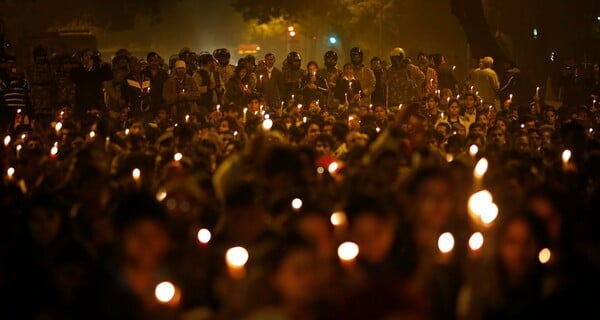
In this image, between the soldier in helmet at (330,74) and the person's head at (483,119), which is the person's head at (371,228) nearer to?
the person's head at (483,119)

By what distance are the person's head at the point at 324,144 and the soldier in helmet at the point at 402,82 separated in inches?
288

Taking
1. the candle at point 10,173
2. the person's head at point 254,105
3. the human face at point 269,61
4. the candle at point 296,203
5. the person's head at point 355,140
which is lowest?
the candle at point 10,173

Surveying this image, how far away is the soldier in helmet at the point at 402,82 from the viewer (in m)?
18.4

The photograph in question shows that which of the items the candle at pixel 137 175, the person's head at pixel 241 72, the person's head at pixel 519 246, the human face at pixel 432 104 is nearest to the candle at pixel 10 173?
the candle at pixel 137 175

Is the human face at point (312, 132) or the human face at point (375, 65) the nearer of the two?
the human face at point (312, 132)

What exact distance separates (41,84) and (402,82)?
632cm

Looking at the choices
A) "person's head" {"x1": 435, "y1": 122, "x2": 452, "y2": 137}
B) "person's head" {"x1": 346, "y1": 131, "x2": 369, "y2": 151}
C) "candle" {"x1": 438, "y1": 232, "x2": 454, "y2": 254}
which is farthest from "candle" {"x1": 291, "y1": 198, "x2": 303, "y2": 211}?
"person's head" {"x1": 435, "y1": 122, "x2": 452, "y2": 137}

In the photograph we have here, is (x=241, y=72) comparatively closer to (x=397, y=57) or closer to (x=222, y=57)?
(x=222, y=57)

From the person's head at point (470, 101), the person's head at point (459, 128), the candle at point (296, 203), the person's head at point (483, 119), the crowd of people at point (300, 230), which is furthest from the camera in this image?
the person's head at point (470, 101)

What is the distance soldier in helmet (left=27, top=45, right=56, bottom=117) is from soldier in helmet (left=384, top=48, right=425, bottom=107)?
19.2ft

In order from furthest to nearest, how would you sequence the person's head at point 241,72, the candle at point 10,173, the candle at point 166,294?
1. the person's head at point 241,72
2. the candle at point 10,173
3. the candle at point 166,294

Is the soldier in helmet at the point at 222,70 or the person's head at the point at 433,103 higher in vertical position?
the soldier in helmet at the point at 222,70

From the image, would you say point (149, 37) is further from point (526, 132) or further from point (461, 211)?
point (461, 211)

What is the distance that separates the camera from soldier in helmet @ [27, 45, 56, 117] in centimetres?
1847
